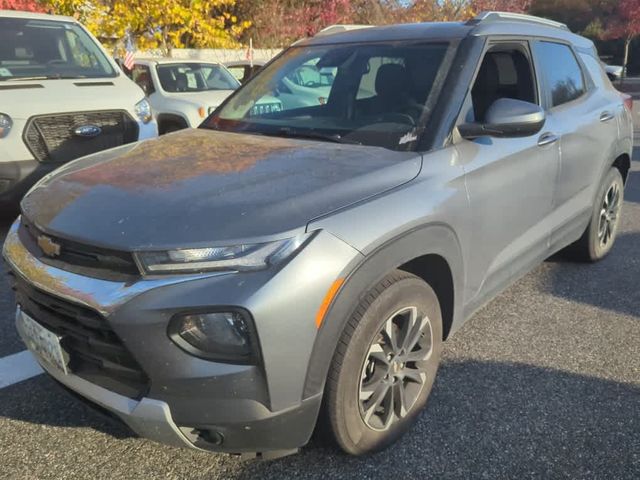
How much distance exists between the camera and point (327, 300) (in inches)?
77.5

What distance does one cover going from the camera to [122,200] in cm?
219

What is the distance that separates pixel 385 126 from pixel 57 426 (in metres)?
2.06

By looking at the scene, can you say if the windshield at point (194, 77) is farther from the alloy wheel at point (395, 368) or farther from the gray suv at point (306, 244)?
the alloy wheel at point (395, 368)

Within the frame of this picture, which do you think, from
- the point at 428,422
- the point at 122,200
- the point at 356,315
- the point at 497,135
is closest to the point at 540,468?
the point at 428,422

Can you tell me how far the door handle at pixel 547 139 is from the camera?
329cm

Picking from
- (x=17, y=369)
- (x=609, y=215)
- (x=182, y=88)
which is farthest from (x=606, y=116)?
(x=182, y=88)

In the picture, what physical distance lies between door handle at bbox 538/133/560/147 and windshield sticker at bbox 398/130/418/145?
994mm

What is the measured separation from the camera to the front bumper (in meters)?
1.85

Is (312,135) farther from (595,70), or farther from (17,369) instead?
(595,70)

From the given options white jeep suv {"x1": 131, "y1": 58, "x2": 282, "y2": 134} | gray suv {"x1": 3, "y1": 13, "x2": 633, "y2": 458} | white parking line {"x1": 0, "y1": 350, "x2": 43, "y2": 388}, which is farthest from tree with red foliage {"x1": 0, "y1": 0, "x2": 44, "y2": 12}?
white parking line {"x1": 0, "y1": 350, "x2": 43, "y2": 388}

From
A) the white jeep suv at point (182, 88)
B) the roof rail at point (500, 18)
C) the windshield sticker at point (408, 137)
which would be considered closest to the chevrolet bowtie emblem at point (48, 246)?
the windshield sticker at point (408, 137)

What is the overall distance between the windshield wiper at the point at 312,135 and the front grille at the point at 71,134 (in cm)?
307

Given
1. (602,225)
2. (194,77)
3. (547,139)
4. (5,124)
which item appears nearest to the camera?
(547,139)

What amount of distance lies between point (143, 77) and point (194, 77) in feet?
2.95
